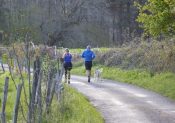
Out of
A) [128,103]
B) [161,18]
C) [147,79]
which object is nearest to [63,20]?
[147,79]

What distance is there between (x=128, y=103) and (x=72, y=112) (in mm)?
3348

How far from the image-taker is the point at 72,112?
15.2 metres

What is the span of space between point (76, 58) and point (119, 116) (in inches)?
979

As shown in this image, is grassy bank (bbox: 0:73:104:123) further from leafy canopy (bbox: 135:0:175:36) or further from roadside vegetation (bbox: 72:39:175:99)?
leafy canopy (bbox: 135:0:175:36)

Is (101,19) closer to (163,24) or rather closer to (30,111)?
(163,24)

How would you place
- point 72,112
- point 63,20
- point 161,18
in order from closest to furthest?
point 72,112 → point 161,18 → point 63,20

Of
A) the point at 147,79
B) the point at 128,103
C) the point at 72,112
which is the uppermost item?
the point at 147,79

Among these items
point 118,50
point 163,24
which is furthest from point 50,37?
point 163,24

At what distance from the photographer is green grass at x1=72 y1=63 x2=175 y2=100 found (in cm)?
2145

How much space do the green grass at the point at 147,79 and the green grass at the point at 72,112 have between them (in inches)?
185

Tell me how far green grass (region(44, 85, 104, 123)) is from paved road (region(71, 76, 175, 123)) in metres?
0.42

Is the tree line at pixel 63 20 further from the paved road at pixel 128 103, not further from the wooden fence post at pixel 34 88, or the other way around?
the wooden fence post at pixel 34 88

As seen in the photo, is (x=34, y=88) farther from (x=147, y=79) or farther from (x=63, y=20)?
(x=63, y=20)

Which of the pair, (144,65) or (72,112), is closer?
(72,112)
